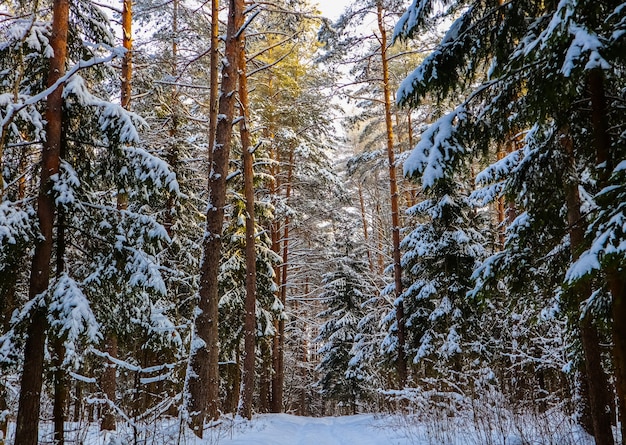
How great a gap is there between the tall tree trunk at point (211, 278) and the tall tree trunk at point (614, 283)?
5.41 meters

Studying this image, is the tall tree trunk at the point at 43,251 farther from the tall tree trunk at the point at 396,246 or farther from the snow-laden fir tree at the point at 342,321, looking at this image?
the snow-laden fir tree at the point at 342,321

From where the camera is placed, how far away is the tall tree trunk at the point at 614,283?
135 inches

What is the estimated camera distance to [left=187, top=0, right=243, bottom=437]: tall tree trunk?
6.82 metres

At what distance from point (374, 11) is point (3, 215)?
38.8ft

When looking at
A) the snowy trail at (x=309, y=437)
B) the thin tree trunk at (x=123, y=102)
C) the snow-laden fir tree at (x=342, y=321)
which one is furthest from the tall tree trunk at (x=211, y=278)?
the snow-laden fir tree at (x=342, y=321)

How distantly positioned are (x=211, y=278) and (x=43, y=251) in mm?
2595

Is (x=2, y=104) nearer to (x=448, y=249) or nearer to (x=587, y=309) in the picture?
(x=587, y=309)

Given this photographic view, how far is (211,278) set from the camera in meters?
7.30

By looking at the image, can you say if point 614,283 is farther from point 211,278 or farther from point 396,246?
point 396,246

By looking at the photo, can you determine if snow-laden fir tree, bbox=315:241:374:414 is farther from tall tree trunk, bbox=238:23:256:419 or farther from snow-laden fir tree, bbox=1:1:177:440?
snow-laden fir tree, bbox=1:1:177:440

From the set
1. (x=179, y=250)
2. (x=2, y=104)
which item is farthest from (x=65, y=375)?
(x=179, y=250)

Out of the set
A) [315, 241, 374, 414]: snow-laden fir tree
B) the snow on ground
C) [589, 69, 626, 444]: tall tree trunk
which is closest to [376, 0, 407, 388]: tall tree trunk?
the snow on ground

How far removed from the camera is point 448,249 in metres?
11.5

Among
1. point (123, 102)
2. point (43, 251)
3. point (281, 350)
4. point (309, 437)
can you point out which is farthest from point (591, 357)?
point (281, 350)
